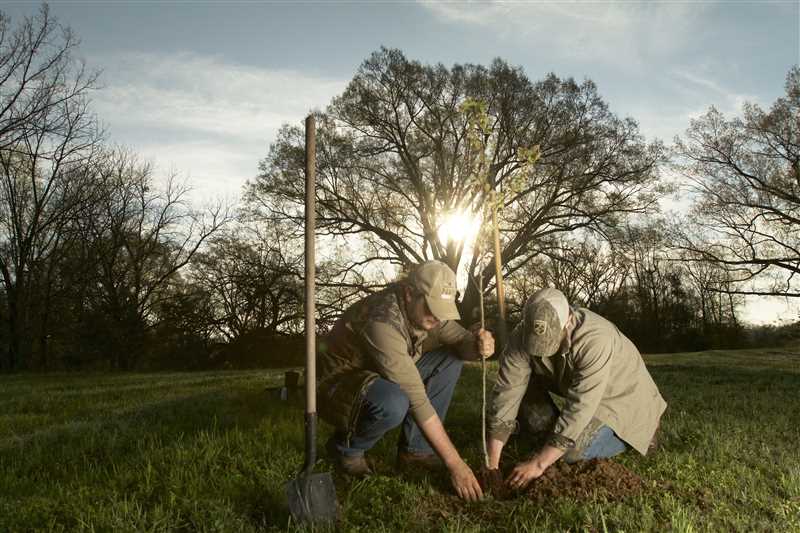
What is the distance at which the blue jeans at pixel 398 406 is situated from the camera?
363 centimetres

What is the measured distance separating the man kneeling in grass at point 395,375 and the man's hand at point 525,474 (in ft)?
0.78

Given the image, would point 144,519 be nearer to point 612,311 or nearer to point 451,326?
point 451,326

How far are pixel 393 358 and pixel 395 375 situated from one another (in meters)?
0.11

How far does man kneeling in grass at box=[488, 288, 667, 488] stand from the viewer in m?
3.50

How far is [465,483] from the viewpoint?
130 inches

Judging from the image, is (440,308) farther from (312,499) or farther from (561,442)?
(312,499)

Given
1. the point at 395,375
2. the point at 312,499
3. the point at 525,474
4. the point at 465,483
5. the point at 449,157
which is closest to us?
the point at 312,499

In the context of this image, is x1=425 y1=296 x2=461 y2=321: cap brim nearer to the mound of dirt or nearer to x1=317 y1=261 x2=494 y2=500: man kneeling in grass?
x1=317 y1=261 x2=494 y2=500: man kneeling in grass

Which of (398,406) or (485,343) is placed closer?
(398,406)

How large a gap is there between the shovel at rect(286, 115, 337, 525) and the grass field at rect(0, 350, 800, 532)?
0.36 ft

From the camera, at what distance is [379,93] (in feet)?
82.2

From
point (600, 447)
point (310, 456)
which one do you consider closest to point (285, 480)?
point (310, 456)

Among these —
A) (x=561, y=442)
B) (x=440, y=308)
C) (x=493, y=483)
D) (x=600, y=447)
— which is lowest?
(x=493, y=483)

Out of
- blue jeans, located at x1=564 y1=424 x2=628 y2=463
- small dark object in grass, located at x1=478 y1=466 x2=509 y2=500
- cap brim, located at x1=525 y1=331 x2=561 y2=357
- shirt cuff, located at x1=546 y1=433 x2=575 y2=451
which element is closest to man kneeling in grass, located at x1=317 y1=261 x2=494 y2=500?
small dark object in grass, located at x1=478 y1=466 x2=509 y2=500
